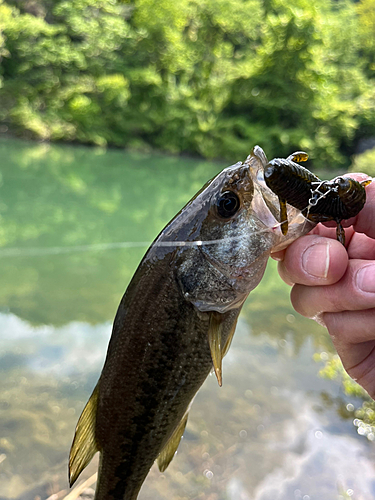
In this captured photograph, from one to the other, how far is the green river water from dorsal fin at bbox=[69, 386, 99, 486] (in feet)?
3.78

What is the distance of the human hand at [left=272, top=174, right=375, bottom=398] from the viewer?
61.2 inches

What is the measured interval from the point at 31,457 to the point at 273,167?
11.3ft

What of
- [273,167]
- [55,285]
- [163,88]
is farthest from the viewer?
[163,88]

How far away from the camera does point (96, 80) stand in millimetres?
31016

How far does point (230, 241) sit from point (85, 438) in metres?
1.04

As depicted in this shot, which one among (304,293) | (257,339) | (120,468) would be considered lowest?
(257,339)

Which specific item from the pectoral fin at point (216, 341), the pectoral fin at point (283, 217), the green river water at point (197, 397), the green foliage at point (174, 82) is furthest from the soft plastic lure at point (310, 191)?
the green foliage at point (174, 82)

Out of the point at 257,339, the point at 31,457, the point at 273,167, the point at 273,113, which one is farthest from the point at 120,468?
the point at 273,113

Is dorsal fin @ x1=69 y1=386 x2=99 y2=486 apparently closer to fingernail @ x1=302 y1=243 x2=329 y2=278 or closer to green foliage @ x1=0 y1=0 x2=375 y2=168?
fingernail @ x1=302 y1=243 x2=329 y2=278

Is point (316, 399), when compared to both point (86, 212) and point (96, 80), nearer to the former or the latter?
point (86, 212)

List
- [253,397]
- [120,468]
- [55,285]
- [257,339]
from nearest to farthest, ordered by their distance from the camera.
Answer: [120,468] < [253,397] < [257,339] < [55,285]

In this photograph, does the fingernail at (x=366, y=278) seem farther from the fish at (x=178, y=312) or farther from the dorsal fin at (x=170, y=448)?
the dorsal fin at (x=170, y=448)

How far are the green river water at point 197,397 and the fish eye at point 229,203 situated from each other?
1.06 m

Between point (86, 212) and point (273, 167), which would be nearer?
point (273, 167)
